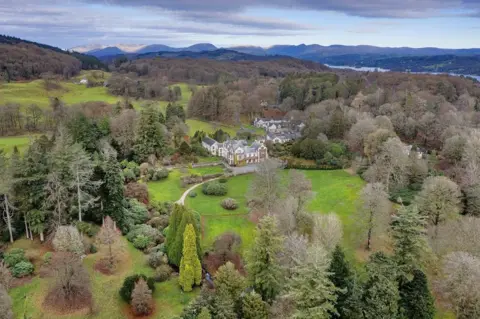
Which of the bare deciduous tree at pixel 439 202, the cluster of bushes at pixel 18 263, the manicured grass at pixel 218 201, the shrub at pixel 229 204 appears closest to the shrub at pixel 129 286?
the cluster of bushes at pixel 18 263

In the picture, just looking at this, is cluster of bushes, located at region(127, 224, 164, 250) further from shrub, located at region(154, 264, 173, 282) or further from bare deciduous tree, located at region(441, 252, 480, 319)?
bare deciduous tree, located at region(441, 252, 480, 319)

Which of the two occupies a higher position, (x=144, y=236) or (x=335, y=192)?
(x=335, y=192)

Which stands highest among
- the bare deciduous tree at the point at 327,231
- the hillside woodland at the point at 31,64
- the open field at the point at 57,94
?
the hillside woodland at the point at 31,64

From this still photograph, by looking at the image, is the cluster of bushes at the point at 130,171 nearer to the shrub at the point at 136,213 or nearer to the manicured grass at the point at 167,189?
the manicured grass at the point at 167,189

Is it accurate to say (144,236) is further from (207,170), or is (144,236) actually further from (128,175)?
(207,170)

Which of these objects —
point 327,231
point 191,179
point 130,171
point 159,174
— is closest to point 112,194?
point 130,171

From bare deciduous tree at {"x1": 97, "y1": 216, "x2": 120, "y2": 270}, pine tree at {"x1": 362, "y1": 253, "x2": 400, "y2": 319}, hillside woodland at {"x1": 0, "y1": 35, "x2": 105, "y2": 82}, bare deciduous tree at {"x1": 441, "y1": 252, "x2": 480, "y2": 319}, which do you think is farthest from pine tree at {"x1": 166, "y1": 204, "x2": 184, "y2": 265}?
hillside woodland at {"x1": 0, "y1": 35, "x2": 105, "y2": 82}
